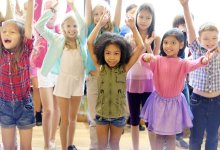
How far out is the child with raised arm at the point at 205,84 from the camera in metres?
2.07

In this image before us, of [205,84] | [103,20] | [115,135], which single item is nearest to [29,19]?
[103,20]

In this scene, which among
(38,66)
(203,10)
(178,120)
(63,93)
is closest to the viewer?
(178,120)

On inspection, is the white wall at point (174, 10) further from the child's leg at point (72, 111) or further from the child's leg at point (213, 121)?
the child's leg at point (213, 121)

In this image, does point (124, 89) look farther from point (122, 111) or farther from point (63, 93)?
→ point (63, 93)

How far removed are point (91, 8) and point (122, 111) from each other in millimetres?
777

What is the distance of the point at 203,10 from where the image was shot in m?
3.28

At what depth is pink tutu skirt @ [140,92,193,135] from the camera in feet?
6.78

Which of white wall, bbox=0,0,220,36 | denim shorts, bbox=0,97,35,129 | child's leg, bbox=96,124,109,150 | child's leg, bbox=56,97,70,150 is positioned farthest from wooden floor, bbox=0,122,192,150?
white wall, bbox=0,0,220,36

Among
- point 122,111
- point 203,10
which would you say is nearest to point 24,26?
point 122,111

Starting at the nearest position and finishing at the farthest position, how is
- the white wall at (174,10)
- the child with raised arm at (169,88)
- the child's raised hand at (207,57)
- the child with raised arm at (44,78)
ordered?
1. the child's raised hand at (207,57)
2. the child with raised arm at (169,88)
3. the child with raised arm at (44,78)
4. the white wall at (174,10)

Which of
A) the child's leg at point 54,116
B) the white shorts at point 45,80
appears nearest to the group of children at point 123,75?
the white shorts at point 45,80

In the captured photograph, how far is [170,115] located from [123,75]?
1.25ft

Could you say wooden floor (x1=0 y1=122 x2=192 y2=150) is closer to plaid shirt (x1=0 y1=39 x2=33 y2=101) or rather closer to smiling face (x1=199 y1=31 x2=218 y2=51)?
plaid shirt (x1=0 y1=39 x2=33 y2=101)

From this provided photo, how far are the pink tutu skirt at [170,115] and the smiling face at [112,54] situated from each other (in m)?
0.35
